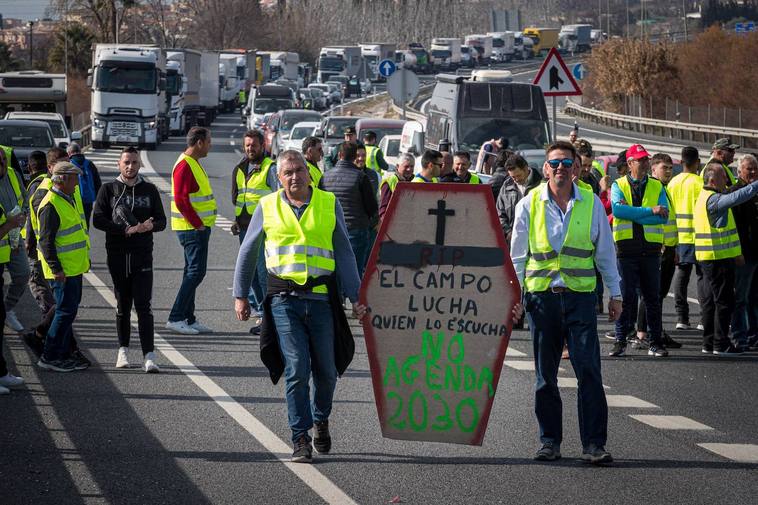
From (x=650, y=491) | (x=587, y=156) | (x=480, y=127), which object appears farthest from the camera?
(x=480, y=127)

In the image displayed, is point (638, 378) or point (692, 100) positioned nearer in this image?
point (638, 378)

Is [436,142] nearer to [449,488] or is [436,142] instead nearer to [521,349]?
[521,349]

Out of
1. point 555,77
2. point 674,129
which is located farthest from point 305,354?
point 674,129

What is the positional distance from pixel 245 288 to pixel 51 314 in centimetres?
406

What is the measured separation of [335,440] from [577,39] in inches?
5212

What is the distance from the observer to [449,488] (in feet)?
25.7

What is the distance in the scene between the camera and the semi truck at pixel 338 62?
100188 millimetres

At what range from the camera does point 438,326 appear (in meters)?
8.53

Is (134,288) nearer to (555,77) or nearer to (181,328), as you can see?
(181,328)

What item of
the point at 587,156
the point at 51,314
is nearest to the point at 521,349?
the point at 587,156

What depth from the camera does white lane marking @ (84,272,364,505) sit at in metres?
7.75

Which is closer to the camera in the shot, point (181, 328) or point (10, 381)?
point (10, 381)

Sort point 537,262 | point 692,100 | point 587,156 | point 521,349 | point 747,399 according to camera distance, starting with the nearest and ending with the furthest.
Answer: point 537,262
point 747,399
point 521,349
point 587,156
point 692,100

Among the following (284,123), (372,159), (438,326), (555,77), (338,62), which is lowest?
(438,326)
